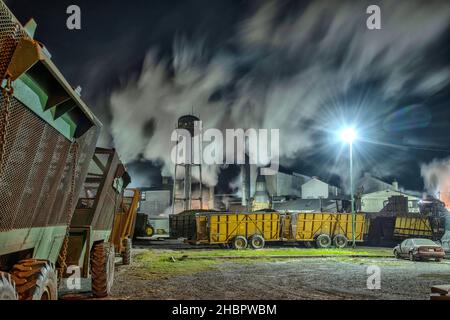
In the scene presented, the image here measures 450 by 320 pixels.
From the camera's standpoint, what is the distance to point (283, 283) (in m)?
11.0

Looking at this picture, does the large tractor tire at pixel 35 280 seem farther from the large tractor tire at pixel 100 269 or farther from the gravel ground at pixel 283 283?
the gravel ground at pixel 283 283

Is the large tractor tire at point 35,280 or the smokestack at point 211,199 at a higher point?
the smokestack at point 211,199

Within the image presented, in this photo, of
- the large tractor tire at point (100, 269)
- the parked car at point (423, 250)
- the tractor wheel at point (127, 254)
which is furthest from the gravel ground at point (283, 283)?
the parked car at point (423, 250)

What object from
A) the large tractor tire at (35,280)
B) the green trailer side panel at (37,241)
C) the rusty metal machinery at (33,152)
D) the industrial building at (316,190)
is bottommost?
the large tractor tire at (35,280)

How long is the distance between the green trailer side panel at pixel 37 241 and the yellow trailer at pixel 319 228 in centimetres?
2239

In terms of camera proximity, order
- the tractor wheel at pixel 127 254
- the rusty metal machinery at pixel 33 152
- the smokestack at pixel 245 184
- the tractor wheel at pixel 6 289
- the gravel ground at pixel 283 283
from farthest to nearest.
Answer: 1. the smokestack at pixel 245 184
2. the tractor wheel at pixel 127 254
3. the gravel ground at pixel 283 283
4. the rusty metal machinery at pixel 33 152
5. the tractor wheel at pixel 6 289

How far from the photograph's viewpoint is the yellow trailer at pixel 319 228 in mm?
26391

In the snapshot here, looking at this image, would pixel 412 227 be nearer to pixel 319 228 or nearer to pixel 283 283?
pixel 319 228

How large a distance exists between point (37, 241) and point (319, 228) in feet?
80.2

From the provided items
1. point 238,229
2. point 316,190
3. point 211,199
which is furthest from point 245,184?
point 238,229

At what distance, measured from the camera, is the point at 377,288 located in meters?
10.0
